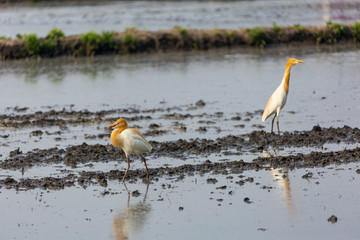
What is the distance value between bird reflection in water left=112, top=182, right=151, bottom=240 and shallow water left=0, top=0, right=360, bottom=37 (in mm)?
27196

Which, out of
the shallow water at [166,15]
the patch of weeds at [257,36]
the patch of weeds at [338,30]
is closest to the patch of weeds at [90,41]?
the patch of weeds at [257,36]

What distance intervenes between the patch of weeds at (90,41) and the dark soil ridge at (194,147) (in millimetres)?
15780

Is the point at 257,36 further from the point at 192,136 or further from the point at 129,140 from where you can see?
the point at 129,140

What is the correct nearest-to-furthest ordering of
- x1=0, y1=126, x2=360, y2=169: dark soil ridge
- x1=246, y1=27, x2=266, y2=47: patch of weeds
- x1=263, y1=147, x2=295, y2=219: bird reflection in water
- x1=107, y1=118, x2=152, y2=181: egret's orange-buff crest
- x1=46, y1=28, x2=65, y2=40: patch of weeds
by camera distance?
1. x1=263, y1=147, x2=295, y2=219: bird reflection in water
2. x1=107, y1=118, x2=152, y2=181: egret's orange-buff crest
3. x1=0, y1=126, x2=360, y2=169: dark soil ridge
4. x1=46, y1=28, x2=65, y2=40: patch of weeds
5. x1=246, y1=27, x2=266, y2=47: patch of weeds

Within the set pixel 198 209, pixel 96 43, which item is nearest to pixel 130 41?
pixel 96 43

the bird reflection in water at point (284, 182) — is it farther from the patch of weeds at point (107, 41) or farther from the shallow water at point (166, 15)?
the shallow water at point (166, 15)

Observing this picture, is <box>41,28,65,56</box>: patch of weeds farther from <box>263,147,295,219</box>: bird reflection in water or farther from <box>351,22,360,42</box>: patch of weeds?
<box>263,147,295,219</box>: bird reflection in water

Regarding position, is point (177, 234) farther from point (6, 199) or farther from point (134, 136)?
point (6, 199)

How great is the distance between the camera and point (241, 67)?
2388 cm

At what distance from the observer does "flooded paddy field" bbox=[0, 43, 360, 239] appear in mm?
8273

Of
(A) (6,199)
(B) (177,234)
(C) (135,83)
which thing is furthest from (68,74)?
(B) (177,234)

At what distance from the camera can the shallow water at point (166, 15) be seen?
128ft

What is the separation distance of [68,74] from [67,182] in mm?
14116

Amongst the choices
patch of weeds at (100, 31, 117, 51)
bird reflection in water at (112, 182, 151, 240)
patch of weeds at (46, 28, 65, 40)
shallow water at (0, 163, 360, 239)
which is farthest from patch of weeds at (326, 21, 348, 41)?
bird reflection in water at (112, 182, 151, 240)
